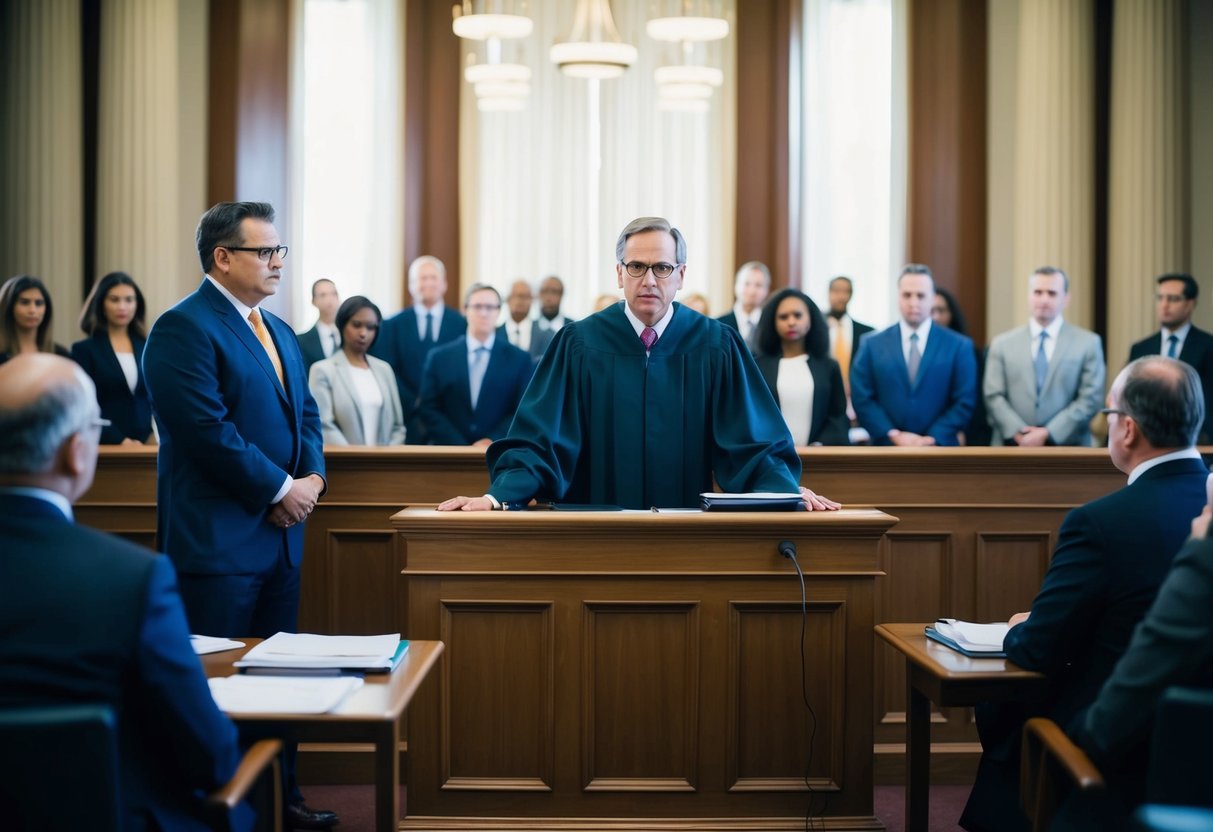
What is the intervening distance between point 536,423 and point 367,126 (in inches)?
312

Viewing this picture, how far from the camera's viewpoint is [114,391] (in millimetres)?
6055

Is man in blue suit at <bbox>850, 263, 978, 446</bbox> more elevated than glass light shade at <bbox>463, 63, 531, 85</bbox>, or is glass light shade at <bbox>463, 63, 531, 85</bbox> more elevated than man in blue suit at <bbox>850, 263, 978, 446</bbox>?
glass light shade at <bbox>463, 63, 531, 85</bbox>

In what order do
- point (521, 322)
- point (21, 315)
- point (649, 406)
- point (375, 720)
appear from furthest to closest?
1. point (521, 322)
2. point (21, 315)
3. point (649, 406)
4. point (375, 720)

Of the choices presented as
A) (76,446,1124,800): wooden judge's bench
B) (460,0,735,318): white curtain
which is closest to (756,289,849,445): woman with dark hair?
(76,446,1124,800): wooden judge's bench

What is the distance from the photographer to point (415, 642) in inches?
126

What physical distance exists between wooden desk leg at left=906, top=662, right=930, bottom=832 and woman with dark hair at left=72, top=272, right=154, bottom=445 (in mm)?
4116

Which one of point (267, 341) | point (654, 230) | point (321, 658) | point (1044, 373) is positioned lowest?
point (321, 658)

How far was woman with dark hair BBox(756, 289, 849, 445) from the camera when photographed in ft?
20.6

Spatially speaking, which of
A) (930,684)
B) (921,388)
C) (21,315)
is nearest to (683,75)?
(921,388)

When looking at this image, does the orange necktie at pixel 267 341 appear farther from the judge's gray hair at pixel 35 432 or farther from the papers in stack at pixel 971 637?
the papers in stack at pixel 971 637

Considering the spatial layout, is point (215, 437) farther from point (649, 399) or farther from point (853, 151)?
point (853, 151)

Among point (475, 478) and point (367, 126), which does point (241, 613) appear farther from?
point (367, 126)

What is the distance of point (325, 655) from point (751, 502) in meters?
1.35

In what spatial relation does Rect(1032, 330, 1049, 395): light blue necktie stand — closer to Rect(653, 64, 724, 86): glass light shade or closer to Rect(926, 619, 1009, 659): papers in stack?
Rect(653, 64, 724, 86): glass light shade
